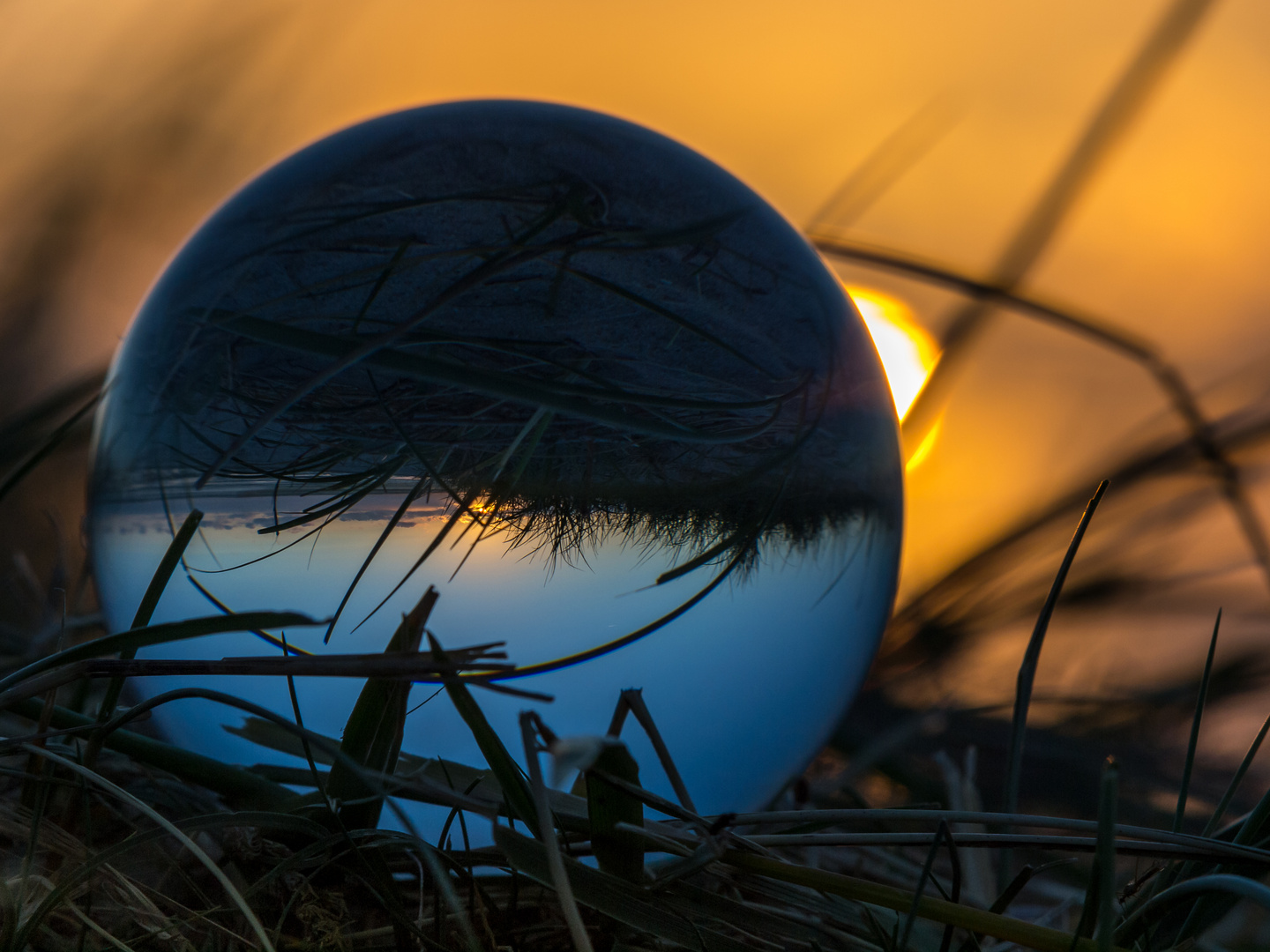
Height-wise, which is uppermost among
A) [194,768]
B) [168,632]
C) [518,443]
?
[518,443]

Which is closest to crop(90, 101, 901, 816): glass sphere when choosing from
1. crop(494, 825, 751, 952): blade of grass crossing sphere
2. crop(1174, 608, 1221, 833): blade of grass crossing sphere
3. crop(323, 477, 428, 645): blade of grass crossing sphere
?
crop(323, 477, 428, 645): blade of grass crossing sphere

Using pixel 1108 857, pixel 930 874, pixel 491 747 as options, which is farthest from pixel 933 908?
pixel 491 747

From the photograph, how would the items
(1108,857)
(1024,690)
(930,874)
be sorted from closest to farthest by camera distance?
(1108,857)
(930,874)
(1024,690)

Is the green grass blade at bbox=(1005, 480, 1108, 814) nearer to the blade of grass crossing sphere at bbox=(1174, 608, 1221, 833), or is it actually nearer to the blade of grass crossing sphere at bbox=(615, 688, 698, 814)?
the blade of grass crossing sphere at bbox=(1174, 608, 1221, 833)

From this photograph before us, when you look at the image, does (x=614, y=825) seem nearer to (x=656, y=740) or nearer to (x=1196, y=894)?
(x=656, y=740)

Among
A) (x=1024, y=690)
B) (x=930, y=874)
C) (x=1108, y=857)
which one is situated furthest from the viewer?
(x=1024, y=690)

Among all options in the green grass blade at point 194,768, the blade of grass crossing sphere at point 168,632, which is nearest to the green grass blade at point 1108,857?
the blade of grass crossing sphere at point 168,632

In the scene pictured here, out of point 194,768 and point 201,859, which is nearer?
point 201,859
